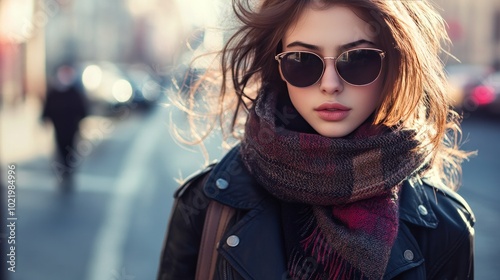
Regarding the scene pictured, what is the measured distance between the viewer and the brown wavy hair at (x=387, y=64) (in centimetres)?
210

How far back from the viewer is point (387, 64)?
2.14 metres

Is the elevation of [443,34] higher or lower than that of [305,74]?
higher

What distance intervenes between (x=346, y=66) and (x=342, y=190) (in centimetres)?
37

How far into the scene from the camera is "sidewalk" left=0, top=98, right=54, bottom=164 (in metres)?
14.2

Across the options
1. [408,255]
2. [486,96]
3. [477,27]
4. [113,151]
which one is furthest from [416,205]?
[477,27]

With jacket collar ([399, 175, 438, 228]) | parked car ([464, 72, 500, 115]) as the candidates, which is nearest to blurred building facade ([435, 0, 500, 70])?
parked car ([464, 72, 500, 115])

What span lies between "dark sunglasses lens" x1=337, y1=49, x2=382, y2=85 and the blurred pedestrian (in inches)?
352

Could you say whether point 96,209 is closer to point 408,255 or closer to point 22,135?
point 408,255

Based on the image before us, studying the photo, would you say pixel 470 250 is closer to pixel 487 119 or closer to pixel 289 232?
pixel 289 232

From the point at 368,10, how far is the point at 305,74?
265 millimetres

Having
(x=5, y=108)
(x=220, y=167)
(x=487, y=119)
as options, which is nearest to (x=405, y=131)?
(x=220, y=167)

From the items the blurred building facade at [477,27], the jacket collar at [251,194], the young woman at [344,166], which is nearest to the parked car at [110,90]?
the blurred building facade at [477,27]

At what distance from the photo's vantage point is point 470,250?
2156 millimetres

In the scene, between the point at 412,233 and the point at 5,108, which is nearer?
the point at 412,233
